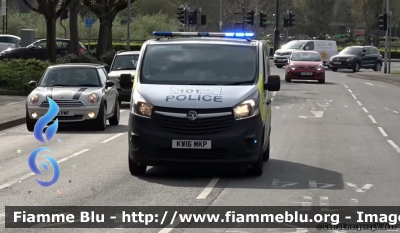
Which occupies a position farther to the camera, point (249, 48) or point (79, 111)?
point (79, 111)

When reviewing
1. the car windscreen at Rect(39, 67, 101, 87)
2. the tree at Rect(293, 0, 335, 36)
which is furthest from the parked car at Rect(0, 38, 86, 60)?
the tree at Rect(293, 0, 335, 36)

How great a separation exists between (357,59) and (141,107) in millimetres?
47004

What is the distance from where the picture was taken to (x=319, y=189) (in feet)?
39.3

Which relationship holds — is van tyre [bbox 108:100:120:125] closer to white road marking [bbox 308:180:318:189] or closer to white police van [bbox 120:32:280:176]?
white police van [bbox 120:32:280:176]

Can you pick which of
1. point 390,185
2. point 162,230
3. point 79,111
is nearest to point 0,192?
point 162,230

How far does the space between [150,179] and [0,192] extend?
85.9 inches

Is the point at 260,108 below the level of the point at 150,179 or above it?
above

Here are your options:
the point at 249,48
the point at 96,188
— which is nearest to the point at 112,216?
the point at 96,188

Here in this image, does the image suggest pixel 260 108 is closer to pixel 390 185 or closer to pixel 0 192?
pixel 390 185

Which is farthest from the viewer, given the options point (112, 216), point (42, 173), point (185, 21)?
point (185, 21)

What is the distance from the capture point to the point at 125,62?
29281 mm

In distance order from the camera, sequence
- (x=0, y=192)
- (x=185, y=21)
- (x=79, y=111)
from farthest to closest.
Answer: (x=185, y=21) < (x=79, y=111) < (x=0, y=192)

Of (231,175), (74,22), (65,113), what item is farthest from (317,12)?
(231,175)

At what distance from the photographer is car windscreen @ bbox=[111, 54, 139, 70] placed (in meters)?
29.0
